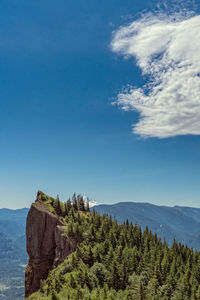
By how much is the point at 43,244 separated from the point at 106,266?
51489mm

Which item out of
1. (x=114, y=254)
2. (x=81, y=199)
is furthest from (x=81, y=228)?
(x=81, y=199)

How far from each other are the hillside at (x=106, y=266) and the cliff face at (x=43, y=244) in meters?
0.56

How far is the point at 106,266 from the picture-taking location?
10150 cm

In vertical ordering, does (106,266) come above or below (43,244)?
below

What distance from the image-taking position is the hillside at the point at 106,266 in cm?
7894

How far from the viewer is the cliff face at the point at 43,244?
130 metres

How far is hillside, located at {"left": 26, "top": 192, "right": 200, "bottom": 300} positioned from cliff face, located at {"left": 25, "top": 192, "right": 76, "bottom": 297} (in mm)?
563

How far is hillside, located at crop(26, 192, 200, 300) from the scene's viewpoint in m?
78.9

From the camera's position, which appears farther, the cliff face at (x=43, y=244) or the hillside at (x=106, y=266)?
the cliff face at (x=43, y=244)

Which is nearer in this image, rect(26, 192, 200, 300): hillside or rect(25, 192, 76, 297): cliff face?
rect(26, 192, 200, 300): hillside

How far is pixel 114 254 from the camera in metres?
103

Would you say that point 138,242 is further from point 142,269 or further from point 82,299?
point 82,299

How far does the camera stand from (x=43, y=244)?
456ft

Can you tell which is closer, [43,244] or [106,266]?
[106,266]
